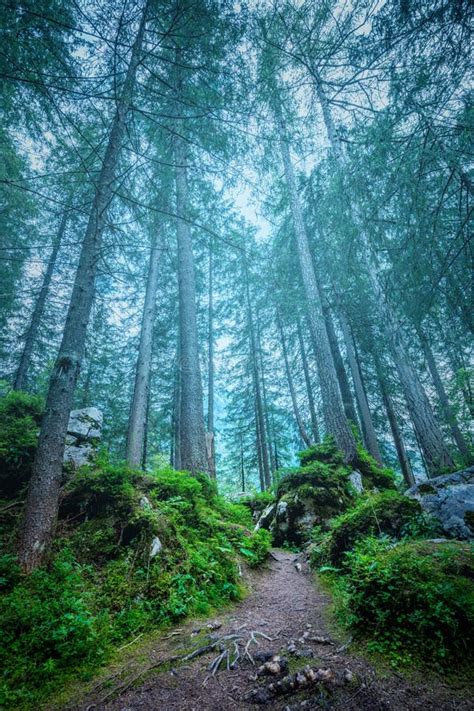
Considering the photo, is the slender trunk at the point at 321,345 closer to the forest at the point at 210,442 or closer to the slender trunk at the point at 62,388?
the forest at the point at 210,442

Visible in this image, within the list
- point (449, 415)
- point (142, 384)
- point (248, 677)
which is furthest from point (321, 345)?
point (248, 677)

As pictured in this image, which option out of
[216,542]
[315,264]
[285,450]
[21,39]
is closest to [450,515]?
[216,542]

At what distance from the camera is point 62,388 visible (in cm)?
417

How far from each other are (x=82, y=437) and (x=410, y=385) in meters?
8.27

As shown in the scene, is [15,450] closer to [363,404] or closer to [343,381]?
[343,381]

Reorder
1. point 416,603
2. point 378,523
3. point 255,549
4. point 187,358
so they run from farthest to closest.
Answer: point 187,358 → point 255,549 → point 378,523 → point 416,603

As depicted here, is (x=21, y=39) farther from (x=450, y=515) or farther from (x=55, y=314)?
(x=55, y=314)

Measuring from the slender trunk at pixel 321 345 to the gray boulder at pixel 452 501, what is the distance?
3.71 m

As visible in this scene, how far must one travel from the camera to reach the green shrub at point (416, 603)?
2084 millimetres

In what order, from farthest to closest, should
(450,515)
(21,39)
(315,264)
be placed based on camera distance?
(315,264) < (21,39) < (450,515)

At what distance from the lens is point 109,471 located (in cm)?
471

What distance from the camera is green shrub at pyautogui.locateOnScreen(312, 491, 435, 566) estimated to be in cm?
434

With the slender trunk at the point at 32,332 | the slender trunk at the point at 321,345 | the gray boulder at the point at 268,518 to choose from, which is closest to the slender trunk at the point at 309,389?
the slender trunk at the point at 321,345

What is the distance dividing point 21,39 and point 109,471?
26.1ft
